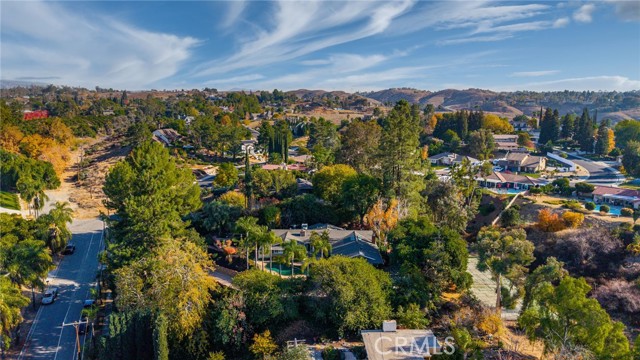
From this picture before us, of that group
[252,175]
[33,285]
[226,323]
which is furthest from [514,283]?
[33,285]

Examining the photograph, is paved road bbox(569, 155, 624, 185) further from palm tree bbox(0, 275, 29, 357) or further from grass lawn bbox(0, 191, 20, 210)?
grass lawn bbox(0, 191, 20, 210)

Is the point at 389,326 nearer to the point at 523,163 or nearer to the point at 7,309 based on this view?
the point at 7,309

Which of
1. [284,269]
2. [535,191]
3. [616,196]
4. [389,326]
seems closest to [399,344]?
[389,326]

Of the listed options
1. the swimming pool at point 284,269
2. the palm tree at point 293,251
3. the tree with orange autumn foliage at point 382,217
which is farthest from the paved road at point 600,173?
the palm tree at point 293,251

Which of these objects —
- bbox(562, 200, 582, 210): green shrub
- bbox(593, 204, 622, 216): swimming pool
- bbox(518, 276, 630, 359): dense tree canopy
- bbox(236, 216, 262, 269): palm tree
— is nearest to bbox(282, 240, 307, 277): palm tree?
bbox(236, 216, 262, 269): palm tree

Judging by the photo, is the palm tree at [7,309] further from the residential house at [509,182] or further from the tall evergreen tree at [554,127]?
the tall evergreen tree at [554,127]

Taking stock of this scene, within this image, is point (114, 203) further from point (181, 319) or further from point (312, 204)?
point (312, 204)
